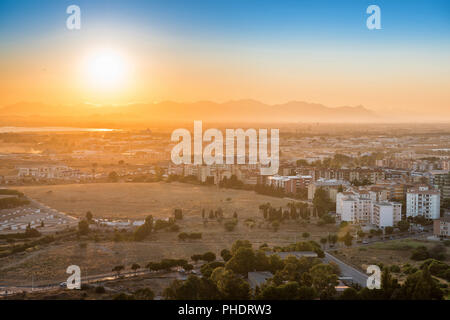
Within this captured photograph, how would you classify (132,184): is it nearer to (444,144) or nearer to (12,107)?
(12,107)

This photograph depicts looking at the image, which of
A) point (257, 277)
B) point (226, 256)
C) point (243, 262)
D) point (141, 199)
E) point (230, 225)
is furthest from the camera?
point (141, 199)

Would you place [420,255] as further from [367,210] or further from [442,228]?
[367,210]

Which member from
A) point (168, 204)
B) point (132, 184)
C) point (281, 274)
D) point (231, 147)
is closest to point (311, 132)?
point (231, 147)

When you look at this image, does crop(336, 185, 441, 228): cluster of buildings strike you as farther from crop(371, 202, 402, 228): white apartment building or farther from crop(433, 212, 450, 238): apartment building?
crop(433, 212, 450, 238): apartment building

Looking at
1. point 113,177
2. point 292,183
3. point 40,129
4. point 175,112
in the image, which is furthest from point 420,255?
point 175,112

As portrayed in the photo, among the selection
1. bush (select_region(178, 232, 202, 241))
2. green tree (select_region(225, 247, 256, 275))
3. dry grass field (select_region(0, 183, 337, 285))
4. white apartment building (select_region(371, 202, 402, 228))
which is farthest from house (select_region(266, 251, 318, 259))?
white apartment building (select_region(371, 202, 402, 228))

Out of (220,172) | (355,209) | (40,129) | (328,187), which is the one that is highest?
(40,129)
